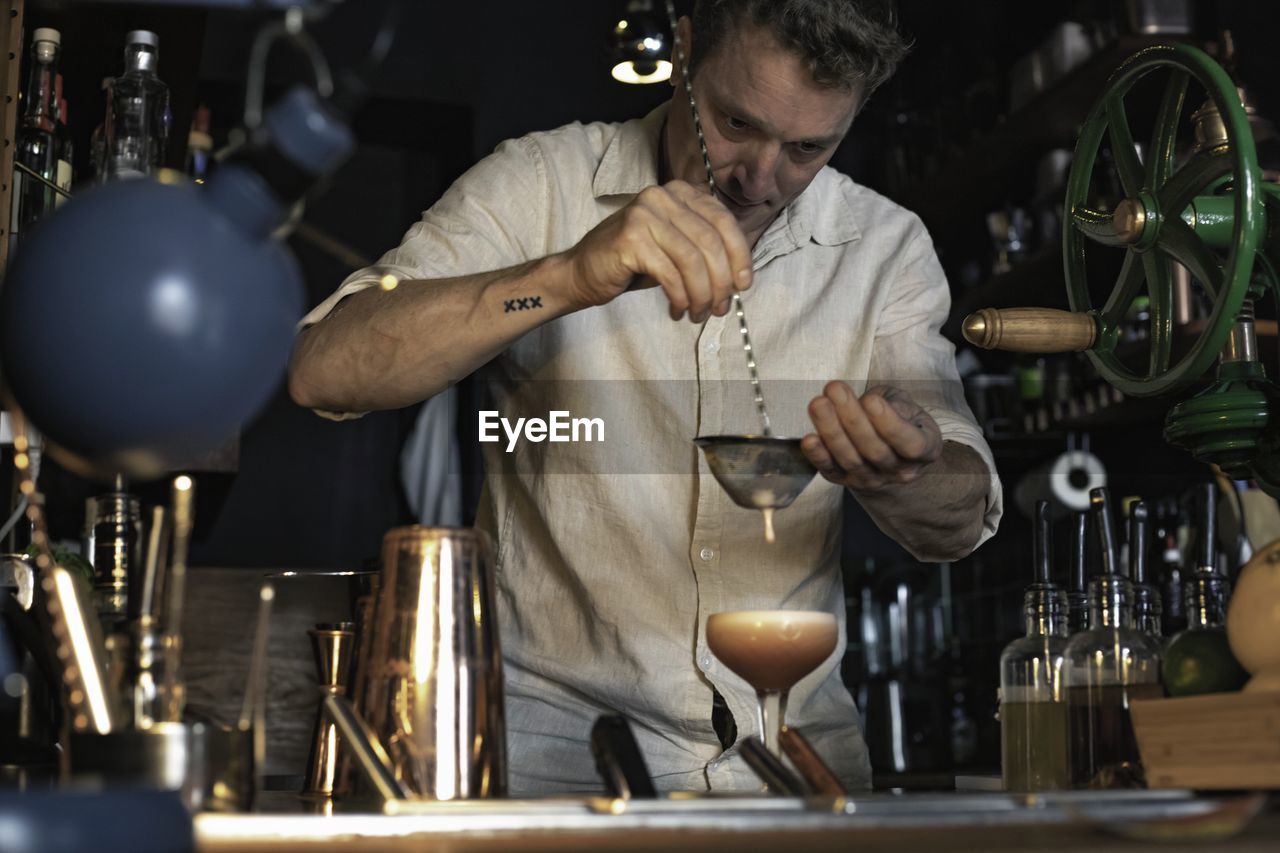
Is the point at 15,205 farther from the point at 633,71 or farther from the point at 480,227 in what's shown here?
the point at 633,71

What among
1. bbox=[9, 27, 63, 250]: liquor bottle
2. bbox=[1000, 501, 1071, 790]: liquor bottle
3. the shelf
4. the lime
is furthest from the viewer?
the shelf

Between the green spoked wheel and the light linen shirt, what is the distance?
1.07 ft

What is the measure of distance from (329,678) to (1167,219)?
0.91m

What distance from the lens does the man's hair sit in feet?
5.57

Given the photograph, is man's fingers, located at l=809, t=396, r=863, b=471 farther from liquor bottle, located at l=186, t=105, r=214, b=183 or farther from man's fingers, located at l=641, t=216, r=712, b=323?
liquor bottle, located at l=186, t=105, r=214, b=183

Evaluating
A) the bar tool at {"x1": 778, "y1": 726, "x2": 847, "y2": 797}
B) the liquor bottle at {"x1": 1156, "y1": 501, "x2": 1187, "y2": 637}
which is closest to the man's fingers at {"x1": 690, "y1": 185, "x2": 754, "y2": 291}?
the bar tool at {"x1": 778, "y1": 726, "x2": 847, "y2": 797}

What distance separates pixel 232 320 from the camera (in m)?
0.68

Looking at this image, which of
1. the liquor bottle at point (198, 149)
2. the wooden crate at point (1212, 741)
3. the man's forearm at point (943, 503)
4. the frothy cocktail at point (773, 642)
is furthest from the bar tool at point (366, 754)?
the liquor bottle at point (198, 149)

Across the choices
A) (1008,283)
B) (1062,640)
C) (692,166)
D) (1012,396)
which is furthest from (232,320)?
(1012,396)

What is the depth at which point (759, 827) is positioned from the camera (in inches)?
27.5

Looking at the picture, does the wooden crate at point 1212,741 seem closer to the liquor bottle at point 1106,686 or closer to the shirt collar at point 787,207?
the liquor bottle at point 1106,686

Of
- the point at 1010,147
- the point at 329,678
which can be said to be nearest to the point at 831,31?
the point at 329,678

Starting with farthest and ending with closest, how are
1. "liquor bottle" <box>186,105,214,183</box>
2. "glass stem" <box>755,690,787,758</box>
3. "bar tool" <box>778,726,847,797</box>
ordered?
"liquor bottle" <box>186,105,214,183</box> < "glass stem" <box>755,690,787,758</box> < "bar tool" <box>778,726,847,797</box>

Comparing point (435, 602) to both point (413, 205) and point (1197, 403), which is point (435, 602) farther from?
point (413, 205)
